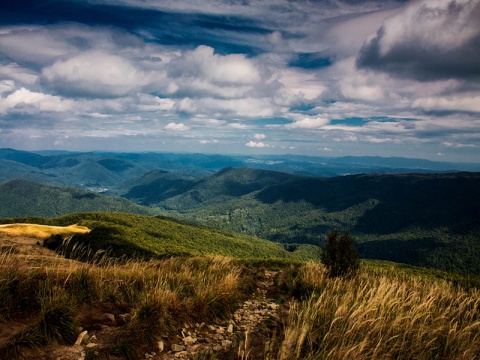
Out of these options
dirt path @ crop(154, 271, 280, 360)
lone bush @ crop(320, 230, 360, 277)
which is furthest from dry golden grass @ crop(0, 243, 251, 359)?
lone bush @ crop(320, 230, 360, 277)

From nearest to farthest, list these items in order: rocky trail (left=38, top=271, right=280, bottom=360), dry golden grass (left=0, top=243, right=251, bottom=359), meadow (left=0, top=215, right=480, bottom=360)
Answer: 1. meadow (left=0, top=215, right=480, bottom=360)
2. rocky trail (left=38, top=271, right=280, bottom=360)
3. dry golden grass (left=0, top=243, right=251, bottom=359)

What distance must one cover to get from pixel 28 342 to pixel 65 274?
8.37ft

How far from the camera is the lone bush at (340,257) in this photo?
12.3m

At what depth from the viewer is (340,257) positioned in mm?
13258

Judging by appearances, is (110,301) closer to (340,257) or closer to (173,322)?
(173,322)

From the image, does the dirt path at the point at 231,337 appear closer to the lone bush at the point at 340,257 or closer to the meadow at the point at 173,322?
the meadow at the point at 173,322

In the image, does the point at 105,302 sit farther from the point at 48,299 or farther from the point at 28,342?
the point at 28,342

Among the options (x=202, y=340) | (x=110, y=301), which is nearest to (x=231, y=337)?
(x=202, y=340)

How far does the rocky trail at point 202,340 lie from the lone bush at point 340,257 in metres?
6.15

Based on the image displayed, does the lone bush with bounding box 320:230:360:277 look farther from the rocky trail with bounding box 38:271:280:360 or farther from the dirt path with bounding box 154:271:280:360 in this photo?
the rocky trail with bounding box 38:271:280:360

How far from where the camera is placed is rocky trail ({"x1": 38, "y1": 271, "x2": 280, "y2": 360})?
458cm

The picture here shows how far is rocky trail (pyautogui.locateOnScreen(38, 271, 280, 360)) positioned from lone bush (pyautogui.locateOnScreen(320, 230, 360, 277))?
20.2 feet

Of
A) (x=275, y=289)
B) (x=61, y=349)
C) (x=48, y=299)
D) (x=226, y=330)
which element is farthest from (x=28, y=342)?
(x=275, y=289)

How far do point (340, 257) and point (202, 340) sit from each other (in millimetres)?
9544
